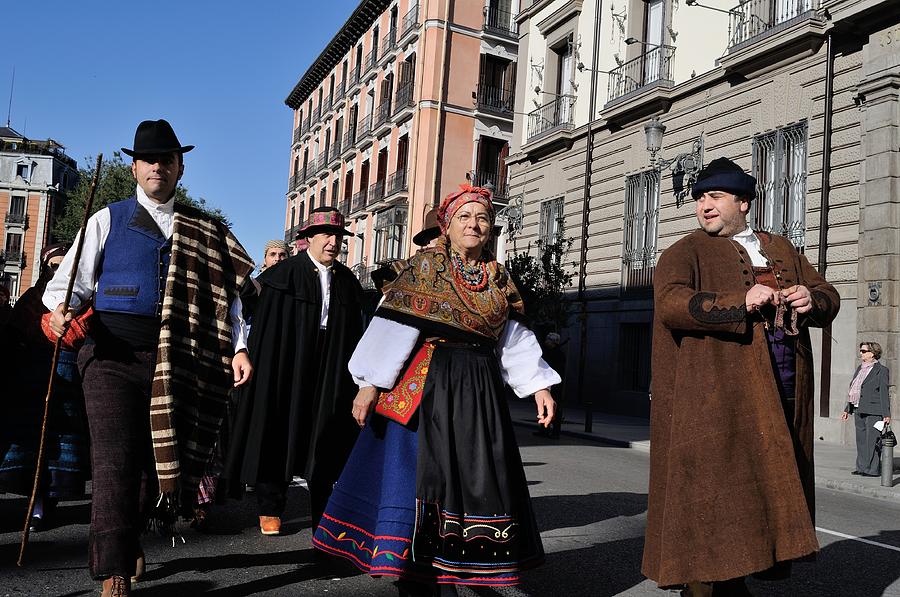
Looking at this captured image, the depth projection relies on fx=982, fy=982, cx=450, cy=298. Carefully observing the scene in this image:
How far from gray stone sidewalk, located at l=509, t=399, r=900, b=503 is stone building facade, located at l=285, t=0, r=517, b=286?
15.8 meters

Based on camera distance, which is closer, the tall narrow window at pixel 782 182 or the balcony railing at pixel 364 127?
the tall narrow window at pixel 782 182

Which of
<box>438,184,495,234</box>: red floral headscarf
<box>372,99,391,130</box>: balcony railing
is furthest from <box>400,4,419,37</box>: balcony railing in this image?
<box>438,184,495,234</box>: red floral headscarf

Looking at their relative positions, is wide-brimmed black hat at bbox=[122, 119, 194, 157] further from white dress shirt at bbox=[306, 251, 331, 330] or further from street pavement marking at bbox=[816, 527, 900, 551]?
street pavement marking at bbox=[816, 527, 900, 551]

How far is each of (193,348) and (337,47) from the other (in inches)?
1964

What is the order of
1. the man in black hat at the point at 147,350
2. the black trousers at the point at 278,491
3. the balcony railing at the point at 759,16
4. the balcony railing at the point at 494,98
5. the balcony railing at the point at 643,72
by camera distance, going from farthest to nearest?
the balcony railing at the point at 494,98 < the balcony railing at the point at 643,72 < the balcony railing at the point at 759,16 < the black trousers at the point at 278,491 < the man in black hat at the point at 147,350

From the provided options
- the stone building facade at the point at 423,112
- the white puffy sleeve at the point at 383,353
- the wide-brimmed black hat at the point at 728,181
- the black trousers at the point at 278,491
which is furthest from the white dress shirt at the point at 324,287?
the stone building facade at the point at 423,112

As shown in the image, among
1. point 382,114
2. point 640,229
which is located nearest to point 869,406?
point 640,229

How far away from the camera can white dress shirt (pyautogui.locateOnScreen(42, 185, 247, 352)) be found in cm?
420

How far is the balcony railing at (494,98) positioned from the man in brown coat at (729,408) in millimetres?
35830

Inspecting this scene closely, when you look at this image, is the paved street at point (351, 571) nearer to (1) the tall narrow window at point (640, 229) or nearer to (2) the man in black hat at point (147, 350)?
(2) the man in black hat at point (147, 350)

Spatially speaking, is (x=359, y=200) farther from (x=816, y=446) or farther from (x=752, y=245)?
(x=752, y=245)

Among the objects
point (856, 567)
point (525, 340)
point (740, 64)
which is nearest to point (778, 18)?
point (740, 64)

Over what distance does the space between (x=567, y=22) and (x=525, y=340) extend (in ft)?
78.8

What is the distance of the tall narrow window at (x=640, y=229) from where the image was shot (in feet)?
73.6
